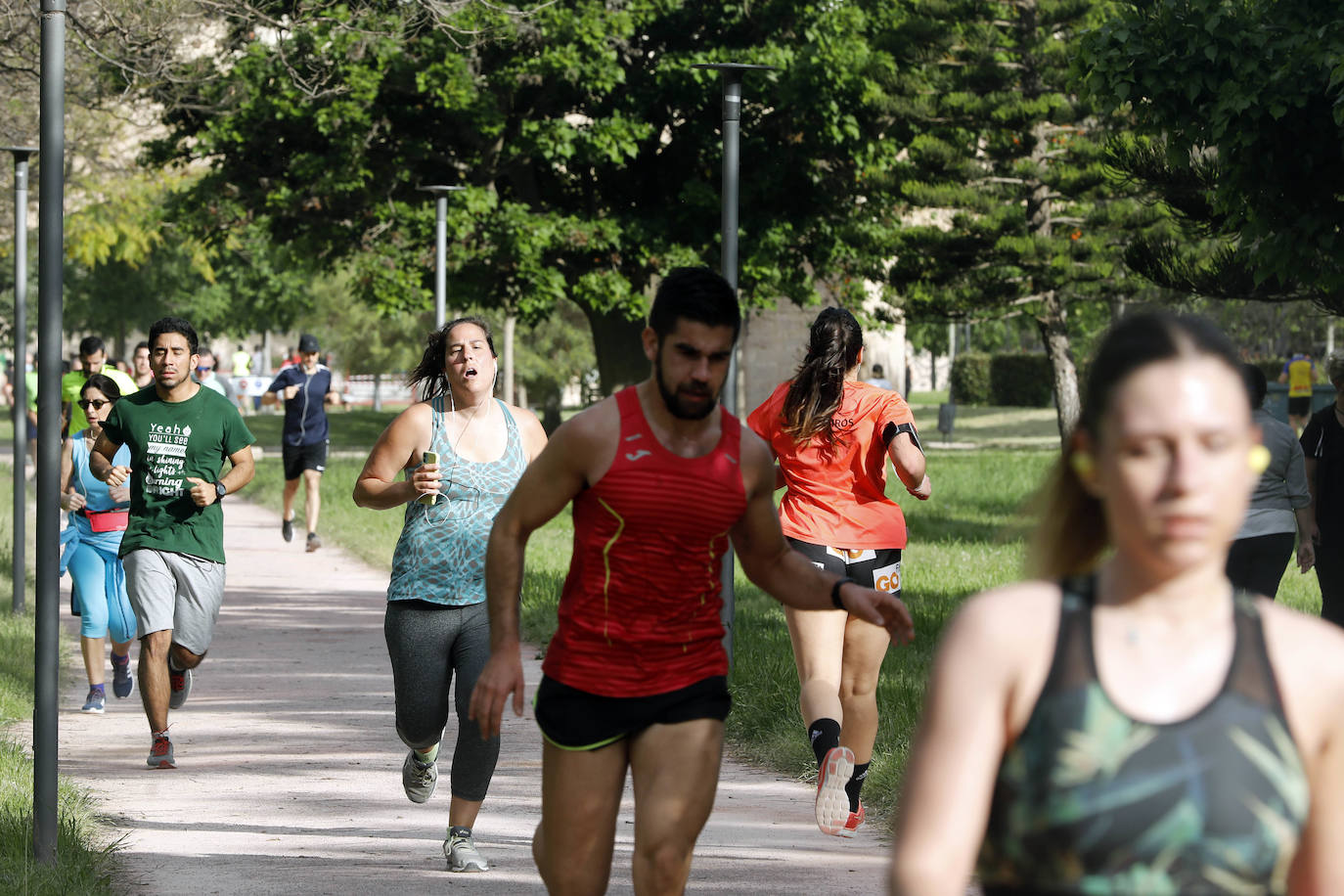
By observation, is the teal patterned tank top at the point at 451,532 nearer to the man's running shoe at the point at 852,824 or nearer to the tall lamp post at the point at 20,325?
the man's running shoe at the point at 852,824

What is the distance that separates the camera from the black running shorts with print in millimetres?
6230

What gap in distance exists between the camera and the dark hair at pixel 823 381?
6223mm

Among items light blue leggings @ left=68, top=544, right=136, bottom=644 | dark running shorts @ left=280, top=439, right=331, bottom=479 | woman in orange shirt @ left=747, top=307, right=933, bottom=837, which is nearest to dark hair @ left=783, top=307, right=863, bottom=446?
woman in orange shirt @ left=747, top=307, right=933, bottom=837

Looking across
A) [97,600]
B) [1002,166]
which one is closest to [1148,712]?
[97,600]

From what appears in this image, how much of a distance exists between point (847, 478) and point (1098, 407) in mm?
4208

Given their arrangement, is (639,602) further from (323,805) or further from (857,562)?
(323,805)

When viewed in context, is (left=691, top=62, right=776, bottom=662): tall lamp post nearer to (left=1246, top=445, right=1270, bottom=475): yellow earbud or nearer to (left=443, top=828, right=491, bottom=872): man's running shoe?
(left=443, top=828, right=491, bottom=872): man's running shoe

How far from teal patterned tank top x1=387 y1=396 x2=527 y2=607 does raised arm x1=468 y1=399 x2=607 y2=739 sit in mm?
1759

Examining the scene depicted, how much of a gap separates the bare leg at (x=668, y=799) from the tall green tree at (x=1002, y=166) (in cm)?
2404

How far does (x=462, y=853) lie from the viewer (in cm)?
582

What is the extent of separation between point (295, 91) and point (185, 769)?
20013 mm

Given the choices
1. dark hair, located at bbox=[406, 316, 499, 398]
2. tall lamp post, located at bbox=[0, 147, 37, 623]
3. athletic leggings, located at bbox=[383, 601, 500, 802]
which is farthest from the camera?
tall lamp post, located at bbox=[0, 147, 37, 623]

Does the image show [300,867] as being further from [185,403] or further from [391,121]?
[391,121]

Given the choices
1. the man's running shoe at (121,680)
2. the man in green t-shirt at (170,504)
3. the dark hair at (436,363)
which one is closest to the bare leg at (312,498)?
the man's running shoe at (121,680)
